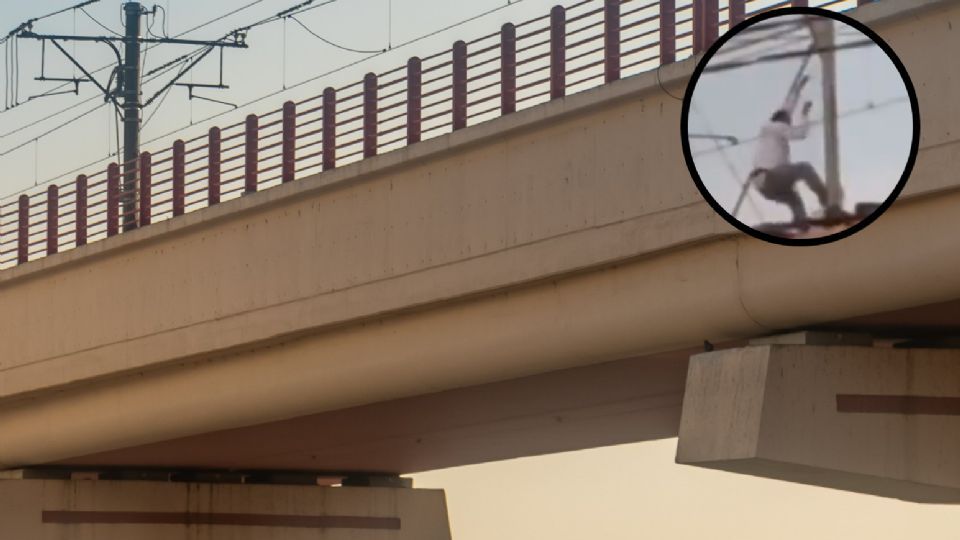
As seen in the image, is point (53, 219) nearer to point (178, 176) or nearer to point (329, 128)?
point (178, 176)

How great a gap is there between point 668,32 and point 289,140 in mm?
7194

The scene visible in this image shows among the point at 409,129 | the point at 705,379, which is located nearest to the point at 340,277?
the point at 409,129

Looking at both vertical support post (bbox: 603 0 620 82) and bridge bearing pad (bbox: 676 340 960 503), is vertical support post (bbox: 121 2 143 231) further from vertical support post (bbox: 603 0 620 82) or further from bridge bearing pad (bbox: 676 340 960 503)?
bridge bearing pad (bbox: 676 340 960 503)

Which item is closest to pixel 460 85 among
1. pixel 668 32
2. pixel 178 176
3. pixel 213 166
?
pixel 668 32

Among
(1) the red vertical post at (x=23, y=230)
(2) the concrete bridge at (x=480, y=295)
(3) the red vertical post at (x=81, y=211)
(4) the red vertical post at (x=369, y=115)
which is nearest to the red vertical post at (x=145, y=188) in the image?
(2) the concrete bridge at (x=480, y=295)

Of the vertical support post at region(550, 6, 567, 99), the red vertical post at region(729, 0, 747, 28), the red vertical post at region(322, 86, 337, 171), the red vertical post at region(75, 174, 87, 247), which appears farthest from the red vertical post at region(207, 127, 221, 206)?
the red vertical post at region(729, 0, 747, 28)

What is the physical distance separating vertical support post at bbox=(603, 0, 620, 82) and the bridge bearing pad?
114 inches

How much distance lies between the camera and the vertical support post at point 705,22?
1797 cm

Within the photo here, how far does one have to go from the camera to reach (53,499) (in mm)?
→ 31766

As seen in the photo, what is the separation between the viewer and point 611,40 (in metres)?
19.0

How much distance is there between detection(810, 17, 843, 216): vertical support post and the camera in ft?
19.4

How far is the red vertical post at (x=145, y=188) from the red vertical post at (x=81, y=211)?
0.98m

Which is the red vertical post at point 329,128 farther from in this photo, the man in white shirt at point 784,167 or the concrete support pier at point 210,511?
the man in white shirt at point 784,167

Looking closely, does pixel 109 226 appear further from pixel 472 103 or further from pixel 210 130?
pixel 472 103
